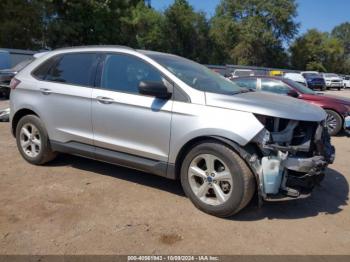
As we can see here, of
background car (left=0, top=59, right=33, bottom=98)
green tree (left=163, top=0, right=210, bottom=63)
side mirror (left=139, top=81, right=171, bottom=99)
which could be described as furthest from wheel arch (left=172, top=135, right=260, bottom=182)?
green tree (left=163, top=0, right=210, bottom=63)

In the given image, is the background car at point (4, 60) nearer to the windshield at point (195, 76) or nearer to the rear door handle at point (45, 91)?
the rear door handle at point (45, 91)

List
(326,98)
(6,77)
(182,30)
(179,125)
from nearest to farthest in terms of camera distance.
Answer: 1. (179,125)
2. (326,98)
3. (6,77)
4. (182,30)

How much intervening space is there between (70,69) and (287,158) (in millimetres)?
3142

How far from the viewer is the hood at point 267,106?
4.08 meters

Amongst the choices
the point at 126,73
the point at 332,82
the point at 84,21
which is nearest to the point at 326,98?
the point at 126,73

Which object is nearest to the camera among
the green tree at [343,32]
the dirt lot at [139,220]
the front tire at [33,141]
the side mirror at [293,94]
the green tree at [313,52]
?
the dirt lot at [139,220]

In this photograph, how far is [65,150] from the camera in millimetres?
5430

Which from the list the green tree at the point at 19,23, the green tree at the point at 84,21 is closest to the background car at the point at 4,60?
the green tree at the point at 19,23

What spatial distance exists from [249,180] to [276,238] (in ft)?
2.02

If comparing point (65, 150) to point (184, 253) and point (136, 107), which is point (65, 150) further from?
point (184, 253)

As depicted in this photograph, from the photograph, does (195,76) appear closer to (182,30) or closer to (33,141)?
(33,141)

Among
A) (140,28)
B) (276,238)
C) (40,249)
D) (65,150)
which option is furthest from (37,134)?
(140,28)

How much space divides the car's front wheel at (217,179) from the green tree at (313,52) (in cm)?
7025

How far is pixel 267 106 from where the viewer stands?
418 centimetres
